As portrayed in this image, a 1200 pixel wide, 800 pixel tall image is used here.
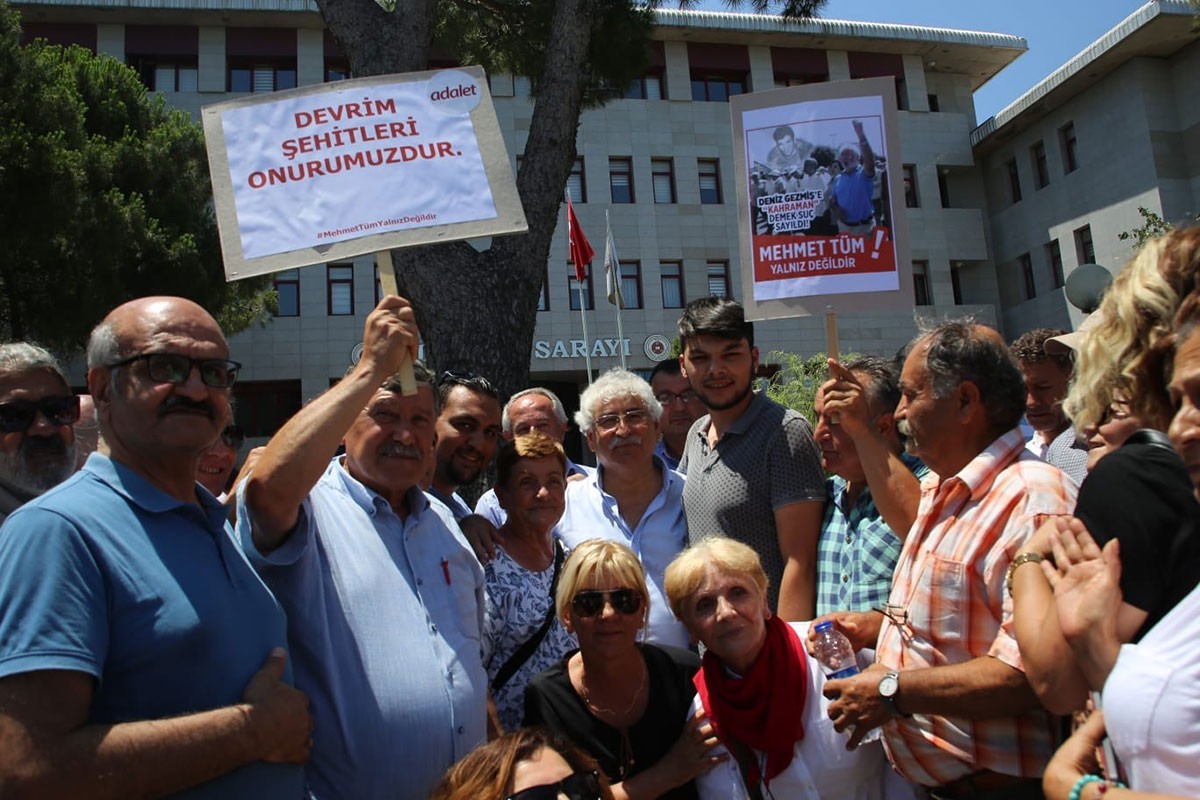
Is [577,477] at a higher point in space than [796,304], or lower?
lower

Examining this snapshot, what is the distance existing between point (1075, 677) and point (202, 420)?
2.10 metres

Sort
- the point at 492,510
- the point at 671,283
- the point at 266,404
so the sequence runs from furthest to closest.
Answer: the point at 671,283 < the point at 266,404 < the point at 492,510

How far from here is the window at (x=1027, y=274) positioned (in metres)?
27.3

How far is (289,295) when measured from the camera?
24422 mm

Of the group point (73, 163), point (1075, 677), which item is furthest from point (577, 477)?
point (73, 163)

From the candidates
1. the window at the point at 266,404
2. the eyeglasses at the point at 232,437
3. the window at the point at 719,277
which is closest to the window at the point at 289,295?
the window at the point at 266,404

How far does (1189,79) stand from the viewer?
2316cm

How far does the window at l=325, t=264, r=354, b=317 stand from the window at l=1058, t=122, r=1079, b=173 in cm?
2020

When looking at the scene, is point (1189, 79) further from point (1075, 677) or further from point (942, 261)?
point (1075, 677)

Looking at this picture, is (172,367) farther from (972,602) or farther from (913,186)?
(913,186)

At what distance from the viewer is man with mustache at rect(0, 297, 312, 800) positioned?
1742mm

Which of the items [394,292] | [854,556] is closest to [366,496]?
[394,292]

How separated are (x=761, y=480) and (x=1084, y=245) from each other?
25.8 metres

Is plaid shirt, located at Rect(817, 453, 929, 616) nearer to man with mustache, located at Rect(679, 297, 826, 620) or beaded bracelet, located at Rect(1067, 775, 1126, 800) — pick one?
man with mustache, located at Rect(679, 297, 826, 620)
